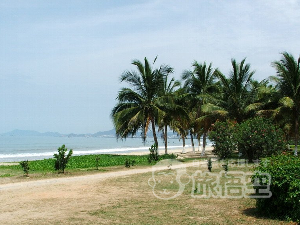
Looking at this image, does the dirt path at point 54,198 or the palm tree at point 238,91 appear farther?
the palm tree at point 238,91

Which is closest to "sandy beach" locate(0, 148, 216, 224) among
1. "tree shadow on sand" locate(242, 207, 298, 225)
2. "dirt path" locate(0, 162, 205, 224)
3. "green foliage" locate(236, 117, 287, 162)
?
"dirt path" locate(0, 162, 205, 224)

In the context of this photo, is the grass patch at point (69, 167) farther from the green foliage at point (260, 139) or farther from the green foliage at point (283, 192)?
the green foliage at point (283, 192)

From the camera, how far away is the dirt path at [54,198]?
726 cm

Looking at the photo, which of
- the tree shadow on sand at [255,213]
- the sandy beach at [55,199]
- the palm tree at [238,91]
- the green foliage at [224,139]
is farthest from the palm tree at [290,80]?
the tree shadow on sand at [255,213]

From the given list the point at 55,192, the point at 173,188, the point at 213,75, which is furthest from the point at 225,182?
the point at 213,75

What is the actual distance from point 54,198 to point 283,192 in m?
6.00

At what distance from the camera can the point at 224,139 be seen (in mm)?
20266

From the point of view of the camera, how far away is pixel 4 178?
1409 cm

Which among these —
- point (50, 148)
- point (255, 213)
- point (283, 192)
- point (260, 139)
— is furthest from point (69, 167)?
point (50, 148)

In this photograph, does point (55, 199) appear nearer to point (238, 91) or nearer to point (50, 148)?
point (238, 91)

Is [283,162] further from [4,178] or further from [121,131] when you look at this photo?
[121,131]

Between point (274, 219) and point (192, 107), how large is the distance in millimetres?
25094

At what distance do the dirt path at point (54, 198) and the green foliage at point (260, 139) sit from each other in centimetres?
785

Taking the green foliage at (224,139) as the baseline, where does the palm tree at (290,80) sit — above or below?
above
